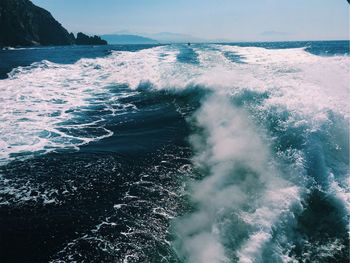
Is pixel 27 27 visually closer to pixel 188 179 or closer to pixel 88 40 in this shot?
pixel 88 40

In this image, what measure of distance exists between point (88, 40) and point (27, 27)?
35615mm

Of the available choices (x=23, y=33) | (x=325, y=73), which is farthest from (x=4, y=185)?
(x=23, y=33)

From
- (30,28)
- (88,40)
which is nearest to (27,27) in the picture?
(30,28)

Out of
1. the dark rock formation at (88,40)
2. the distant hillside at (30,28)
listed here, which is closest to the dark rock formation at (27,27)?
the distant hillside at (30,28)

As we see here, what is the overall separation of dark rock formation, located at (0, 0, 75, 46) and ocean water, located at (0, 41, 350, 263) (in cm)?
8692

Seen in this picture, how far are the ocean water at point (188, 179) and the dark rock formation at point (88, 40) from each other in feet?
406

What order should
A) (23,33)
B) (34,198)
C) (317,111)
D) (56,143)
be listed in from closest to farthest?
(34,198)
(317,111)
(56,143)
(23,33)

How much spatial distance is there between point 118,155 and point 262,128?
18.0 ft

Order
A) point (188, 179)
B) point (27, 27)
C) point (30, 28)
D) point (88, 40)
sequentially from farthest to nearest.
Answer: point (88, 40) → point (30, 28) → point (27, 27) → point (188, 179)

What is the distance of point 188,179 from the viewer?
31.4 ft

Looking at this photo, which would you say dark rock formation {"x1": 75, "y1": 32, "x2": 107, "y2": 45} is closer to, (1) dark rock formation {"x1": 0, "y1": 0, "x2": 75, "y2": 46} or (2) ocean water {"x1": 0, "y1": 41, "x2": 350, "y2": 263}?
(1) dark rock formation {"x1": 0, "y1": 0, "x2": 75, "y2": 46}

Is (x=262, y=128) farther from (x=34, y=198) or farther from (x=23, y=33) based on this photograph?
(x=23, y=33)

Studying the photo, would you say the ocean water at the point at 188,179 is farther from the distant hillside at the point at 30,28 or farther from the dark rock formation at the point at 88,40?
the dark rock formation at the point at 88,40

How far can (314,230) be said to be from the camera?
23.8ft
